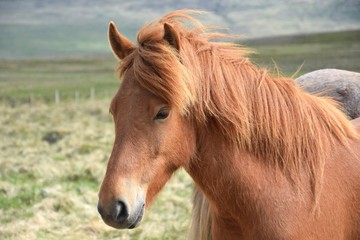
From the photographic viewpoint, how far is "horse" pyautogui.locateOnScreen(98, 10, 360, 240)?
227 centimetres

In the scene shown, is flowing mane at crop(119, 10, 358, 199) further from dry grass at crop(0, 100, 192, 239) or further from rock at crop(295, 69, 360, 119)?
dry grass at crop(0, 100, 192, 239)

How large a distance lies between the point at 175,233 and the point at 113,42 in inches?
140

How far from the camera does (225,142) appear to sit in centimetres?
243

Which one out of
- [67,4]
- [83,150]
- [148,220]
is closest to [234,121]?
[148,220]

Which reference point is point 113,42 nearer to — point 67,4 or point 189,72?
point 189,72

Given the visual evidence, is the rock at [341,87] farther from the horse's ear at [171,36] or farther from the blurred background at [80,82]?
the horse's ear at [171,36]

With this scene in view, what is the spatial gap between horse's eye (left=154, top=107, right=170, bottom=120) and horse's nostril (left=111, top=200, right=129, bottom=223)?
1.34ft

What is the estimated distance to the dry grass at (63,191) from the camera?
5.70 m

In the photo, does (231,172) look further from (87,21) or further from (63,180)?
(87,21)

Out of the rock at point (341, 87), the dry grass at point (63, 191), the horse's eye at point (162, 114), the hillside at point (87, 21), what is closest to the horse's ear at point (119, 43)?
the horse's eye at point (162, 114)

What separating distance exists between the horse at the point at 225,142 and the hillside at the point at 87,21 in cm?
4122

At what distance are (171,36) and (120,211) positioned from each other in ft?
2.66

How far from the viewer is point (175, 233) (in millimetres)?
5719

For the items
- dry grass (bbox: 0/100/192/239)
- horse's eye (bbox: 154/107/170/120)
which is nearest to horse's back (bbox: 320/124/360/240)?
horse's eye (bbox: 154/107/170/120)
